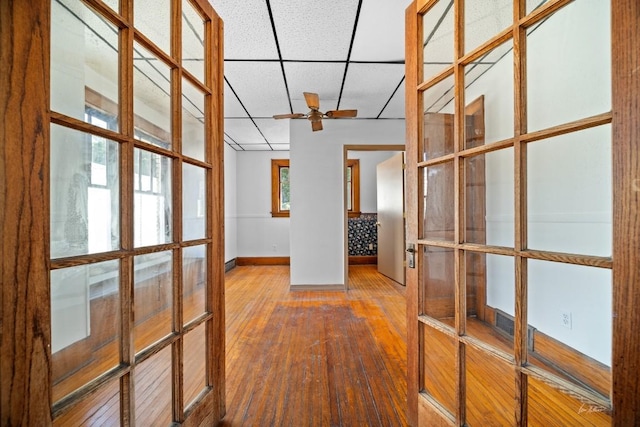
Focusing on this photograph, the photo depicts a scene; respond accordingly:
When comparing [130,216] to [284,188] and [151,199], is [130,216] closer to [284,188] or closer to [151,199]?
[151,199]

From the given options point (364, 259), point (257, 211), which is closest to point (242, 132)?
point (257, 211)

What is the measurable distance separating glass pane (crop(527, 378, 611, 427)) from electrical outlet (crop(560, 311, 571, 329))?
0.42 metres

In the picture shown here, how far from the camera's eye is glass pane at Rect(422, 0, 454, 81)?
123 centimetres

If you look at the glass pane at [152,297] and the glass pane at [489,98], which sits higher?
the glass pane at [489,98]

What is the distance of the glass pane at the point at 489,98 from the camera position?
1.03 metres

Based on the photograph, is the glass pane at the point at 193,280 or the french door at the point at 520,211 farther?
the glass pane at the point at 193,280

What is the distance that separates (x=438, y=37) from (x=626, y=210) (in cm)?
105

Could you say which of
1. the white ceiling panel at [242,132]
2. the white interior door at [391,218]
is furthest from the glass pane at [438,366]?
the white ceiling panel at [242,132]

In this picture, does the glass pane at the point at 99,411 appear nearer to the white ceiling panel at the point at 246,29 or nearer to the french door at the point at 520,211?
the french door at the point at 520,211

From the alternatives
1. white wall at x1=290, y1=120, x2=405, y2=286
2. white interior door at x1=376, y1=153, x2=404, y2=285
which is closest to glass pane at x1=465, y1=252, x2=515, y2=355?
white wall at x1=290, y1=120, x2=405, y2=286

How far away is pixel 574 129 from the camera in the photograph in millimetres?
792

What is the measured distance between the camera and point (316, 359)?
2.11 meters

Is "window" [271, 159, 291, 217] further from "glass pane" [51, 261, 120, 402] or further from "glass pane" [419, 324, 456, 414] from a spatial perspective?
"glass pane" [51, 261, 120, 402]

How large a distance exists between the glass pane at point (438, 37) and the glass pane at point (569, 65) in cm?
33
